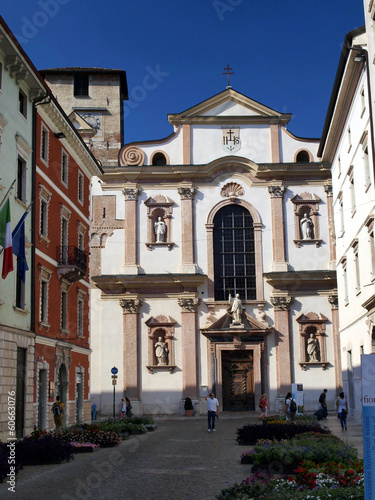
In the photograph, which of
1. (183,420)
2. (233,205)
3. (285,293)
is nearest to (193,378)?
(183,420)

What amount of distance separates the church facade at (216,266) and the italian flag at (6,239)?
21.7 m

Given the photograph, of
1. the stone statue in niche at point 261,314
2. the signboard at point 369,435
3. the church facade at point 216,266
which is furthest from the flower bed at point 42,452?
the stone statue in niche at point 261,314

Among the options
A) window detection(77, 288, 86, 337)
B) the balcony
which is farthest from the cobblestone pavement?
window detection(77, 288, 86, 337)

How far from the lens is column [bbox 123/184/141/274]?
1677 inches

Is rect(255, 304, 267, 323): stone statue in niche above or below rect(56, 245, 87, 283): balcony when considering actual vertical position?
below

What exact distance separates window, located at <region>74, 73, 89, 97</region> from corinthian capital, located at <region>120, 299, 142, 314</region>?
19.0 m

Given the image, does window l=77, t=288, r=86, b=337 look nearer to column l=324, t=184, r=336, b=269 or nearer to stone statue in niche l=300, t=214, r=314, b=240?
stone statue in niche l=300, t=214, r=314, b=240

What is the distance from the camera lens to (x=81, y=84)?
176 ft

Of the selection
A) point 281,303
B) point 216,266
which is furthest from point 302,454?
point 216,266

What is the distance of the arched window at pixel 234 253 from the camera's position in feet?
140

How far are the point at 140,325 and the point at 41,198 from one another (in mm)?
16929

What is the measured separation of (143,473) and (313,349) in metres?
27.7

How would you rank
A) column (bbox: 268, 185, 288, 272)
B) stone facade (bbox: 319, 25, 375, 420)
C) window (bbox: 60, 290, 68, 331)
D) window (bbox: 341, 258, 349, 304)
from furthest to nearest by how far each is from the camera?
column (bbox: 268, 185, 288, 272) → window (bbox: 341, 258, 349, 304) → window (bbox: 60, 290, 68, 331) → stone facade (bbox: 319, 25, 375, 420)

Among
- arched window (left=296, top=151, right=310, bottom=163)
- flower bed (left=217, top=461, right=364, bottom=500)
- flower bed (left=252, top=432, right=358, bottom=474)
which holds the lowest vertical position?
flower bed (left=217, top=461, right=364, bottom=500)
